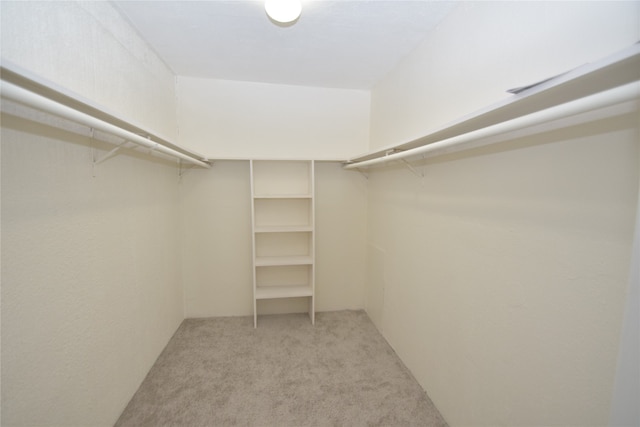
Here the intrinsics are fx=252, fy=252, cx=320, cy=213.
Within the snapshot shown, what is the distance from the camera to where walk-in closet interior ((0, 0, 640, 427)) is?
0.77 metres

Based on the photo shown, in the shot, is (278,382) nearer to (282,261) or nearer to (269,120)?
(282,261)

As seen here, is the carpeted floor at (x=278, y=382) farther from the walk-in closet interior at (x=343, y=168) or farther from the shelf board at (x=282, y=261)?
the shelf board at (x=282, y=261)

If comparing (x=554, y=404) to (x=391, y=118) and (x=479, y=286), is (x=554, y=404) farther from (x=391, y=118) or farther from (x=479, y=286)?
(x=391, y=118)

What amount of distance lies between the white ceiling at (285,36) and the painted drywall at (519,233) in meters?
0.25

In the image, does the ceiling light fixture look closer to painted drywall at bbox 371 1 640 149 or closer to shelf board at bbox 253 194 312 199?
painted drywall at bbox 371 1 640 149

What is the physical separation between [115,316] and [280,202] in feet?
5.17

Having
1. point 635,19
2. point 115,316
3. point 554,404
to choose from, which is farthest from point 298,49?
point 554,404

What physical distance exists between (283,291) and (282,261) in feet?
1.02

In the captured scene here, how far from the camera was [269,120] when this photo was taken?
98.5 inches

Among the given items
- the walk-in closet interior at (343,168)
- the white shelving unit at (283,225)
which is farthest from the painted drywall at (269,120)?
the white shelving unit at (283,225)

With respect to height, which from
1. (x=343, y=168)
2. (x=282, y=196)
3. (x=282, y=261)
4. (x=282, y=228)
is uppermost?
(x=343, y=168)

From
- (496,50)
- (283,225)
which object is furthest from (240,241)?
(496,50)

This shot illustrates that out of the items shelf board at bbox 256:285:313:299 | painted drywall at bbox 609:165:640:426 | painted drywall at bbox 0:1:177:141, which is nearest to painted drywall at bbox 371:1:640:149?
painted drywall at bbox 609:165:640:426

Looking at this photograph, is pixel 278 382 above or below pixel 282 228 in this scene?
below
